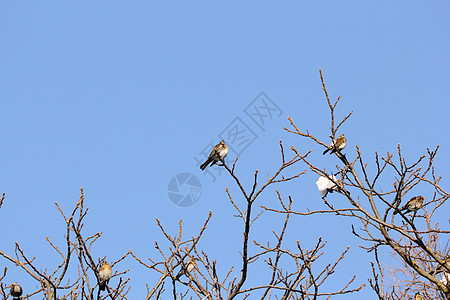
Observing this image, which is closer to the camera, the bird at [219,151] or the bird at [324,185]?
the bird at [324,185]

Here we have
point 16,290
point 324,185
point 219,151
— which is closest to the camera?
point 16,290

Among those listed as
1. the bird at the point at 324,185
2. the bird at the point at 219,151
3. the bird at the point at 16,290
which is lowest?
the bird at the point at 16,290

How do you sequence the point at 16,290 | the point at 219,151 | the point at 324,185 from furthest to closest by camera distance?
1. the point at 219,151
2. the point at 324,185
3. the point at 16,290

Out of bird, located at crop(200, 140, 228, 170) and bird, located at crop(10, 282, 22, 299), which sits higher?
bird, located at crop(200, 140, 228, 170)

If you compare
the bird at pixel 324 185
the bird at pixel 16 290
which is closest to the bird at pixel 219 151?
the bird at pixel 324 185

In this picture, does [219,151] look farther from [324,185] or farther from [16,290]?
[16,290]

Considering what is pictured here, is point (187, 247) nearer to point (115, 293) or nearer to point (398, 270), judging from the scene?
point (115, 293)

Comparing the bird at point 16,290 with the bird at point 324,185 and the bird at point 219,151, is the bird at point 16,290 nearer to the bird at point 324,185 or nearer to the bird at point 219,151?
the bird at point 219,151

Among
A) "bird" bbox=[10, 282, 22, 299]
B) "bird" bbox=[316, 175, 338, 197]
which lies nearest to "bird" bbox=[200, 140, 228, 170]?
"bird" bbox=[316, 175, 338, 197]

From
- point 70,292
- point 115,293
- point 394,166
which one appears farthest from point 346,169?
point 70,292

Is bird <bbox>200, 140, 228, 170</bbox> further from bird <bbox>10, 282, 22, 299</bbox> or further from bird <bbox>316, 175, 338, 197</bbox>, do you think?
bird <bbox>10, 282, 22, 299</bbox>

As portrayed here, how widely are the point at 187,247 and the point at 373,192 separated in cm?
219

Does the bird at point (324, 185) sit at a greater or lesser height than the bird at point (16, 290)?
greater

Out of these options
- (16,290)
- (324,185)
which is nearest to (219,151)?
(324,185)
